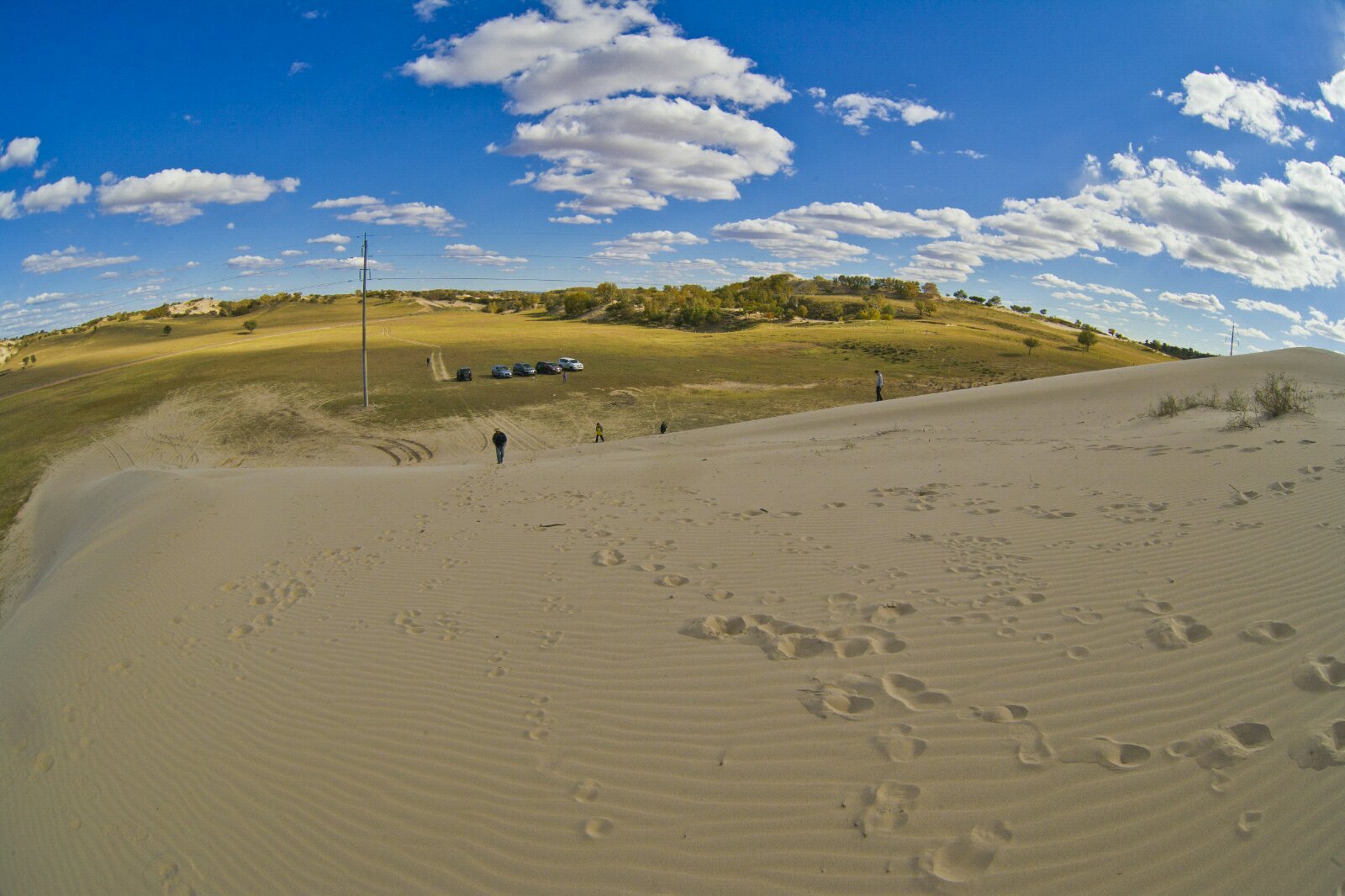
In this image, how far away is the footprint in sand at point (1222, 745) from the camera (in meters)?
3.83

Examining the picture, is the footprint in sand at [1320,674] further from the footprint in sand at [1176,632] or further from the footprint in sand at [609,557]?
the footprint in sand at [609,557]

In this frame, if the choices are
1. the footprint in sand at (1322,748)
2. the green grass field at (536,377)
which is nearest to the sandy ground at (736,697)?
the footprint in sand at (1322,748)

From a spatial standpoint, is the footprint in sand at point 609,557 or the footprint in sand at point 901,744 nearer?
the footprint in sand at point 901,744

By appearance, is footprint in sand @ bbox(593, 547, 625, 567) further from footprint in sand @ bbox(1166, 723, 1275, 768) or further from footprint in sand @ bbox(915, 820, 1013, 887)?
footprint in sand @ bbox(1166, 723, 1275, 768)

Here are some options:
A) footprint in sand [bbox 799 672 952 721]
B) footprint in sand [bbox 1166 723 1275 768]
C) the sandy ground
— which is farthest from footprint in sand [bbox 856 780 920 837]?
footprint in sand [bbox 1166 723 1275 768]

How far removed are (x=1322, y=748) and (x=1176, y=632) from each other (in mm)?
1560

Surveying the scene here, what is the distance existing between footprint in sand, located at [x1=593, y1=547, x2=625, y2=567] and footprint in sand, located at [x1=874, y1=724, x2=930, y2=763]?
178 inches

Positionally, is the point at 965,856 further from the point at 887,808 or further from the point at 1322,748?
the point at 1322,748

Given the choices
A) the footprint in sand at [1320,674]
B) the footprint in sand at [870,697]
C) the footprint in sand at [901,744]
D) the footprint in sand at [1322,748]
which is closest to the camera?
the footprint in sand at [1322,748]

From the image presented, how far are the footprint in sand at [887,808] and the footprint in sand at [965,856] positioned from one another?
0.23 meters

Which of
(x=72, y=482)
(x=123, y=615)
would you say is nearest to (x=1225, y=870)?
(x=123, y=615)

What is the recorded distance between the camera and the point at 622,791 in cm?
434

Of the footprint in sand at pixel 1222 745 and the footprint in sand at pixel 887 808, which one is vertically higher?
the footprint in sand at pixel 1222 745

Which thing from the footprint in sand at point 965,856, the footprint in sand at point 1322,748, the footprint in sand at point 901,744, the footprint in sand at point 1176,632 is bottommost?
the footprint in sand at point 965,856
